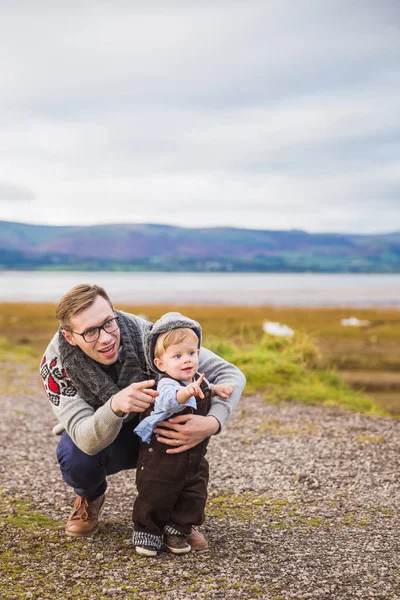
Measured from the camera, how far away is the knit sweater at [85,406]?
14.6 ft

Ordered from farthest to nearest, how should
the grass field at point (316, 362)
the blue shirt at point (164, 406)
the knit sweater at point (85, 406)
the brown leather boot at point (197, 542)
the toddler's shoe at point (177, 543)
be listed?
1. the grass field at point (316, 362)
2. the brown leather boot at point (197, 542)
3. the toddler's shoe at point (177, 543)
4. the knit sweater at point (85, 406)
5. the blue shirt at point (164, 406)

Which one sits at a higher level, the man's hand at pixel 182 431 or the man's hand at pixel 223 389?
the man's hand at pixel 223 389

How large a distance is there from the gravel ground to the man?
370mm

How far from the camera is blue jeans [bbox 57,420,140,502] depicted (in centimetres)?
488

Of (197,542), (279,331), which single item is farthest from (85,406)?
(279,331)

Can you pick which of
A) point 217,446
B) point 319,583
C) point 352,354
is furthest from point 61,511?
point 352,354

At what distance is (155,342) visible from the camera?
4578 millimetres

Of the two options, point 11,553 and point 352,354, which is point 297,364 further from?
point 11,553

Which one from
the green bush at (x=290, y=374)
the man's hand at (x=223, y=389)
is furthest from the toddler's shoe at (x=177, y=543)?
the green bush at (x=290, y=374)

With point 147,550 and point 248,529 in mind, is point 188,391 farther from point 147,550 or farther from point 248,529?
point 248,529

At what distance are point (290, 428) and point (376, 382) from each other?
732 cm

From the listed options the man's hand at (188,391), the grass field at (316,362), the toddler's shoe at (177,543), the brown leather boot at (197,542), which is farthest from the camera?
the grass field at (316,362)

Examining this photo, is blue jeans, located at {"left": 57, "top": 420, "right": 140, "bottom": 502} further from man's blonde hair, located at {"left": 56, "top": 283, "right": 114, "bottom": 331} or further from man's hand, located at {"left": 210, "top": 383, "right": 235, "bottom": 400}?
man's blonde hair, located at {"left": 56, "top": 283, "right": 114, "bottom": 331}

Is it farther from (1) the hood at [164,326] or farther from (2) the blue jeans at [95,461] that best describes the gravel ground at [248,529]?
(1) the hood at [164,326]
